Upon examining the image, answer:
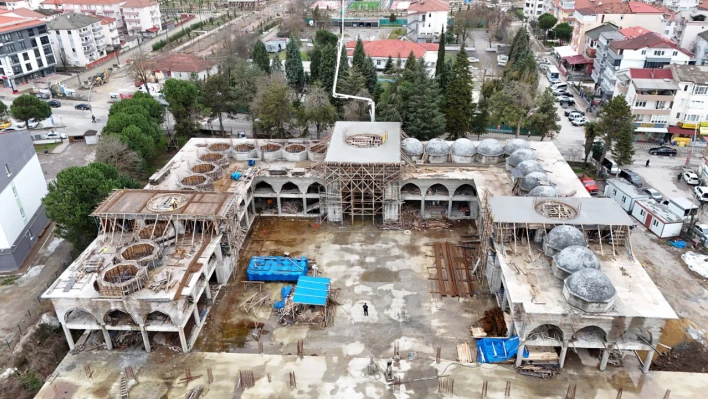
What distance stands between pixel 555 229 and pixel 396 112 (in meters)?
26.3

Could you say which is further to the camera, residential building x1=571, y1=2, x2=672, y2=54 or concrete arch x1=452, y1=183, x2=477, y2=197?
residential building x1=571, y1=2, x2=672, y2=54

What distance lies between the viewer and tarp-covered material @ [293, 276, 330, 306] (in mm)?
34094

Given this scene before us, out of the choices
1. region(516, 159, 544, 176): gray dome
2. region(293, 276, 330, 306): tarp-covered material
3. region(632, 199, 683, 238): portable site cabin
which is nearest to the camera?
region(293, 276, 330, 306): tarp-covered material

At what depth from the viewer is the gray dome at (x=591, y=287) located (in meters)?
28.1

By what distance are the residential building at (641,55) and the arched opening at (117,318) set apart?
6689 centimetres

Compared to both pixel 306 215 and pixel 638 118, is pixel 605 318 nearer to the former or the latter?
pixel 306 215

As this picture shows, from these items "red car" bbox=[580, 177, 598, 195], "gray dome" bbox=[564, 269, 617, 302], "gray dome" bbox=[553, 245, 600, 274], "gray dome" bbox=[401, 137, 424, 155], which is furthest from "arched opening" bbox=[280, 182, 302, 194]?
"red car" bbox=[580, 177, 598, 195]

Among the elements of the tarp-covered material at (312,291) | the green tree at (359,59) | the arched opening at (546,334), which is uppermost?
the green tree at (359,59)

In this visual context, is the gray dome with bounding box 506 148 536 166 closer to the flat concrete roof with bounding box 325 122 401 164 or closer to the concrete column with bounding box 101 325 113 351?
the flat concrete roof with bounding box 325 122 401 164

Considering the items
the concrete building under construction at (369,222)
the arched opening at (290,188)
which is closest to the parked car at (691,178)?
the concrete building under construction at (369,222)

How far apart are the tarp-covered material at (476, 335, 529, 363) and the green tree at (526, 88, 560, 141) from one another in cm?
3270

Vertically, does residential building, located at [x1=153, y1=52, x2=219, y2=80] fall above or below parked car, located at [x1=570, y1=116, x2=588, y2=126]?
above

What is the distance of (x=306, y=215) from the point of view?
4706 cm

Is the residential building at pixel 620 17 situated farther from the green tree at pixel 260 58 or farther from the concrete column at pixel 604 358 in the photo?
the concrete column at pixel 604 358
